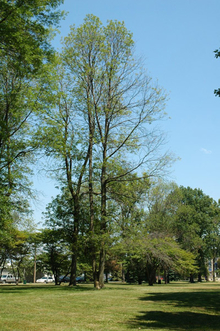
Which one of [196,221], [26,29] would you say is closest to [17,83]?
[26,29]

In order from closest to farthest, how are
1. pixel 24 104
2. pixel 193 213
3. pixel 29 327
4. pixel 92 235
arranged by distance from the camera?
pixel 29 327 → pixel 24 104 → pixel 92 235 → pixel 193 213

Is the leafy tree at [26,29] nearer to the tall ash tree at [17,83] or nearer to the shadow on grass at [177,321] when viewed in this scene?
the tall ash tree at [17,83]

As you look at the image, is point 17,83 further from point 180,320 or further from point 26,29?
point 180,320

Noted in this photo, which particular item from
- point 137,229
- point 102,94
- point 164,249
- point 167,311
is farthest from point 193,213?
point 167,311

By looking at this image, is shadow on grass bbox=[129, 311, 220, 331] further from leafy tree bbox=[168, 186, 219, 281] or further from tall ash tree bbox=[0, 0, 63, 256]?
Answer: leafy tree bbox=[168, 186, 219, 281]

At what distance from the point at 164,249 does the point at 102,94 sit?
14.6 meters

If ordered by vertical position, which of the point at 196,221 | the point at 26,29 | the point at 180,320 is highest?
the point at 26,29

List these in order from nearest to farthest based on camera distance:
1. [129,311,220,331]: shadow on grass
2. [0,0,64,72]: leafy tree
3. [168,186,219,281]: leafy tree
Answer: [129,311,220,331]: shadow on grass
[0,0,64,72]: leafy tree
[168,186,219,281]: leafy tree

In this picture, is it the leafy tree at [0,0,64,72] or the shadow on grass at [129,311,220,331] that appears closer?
the shadow on grass at [129,311,220,331]

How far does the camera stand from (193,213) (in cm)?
5478

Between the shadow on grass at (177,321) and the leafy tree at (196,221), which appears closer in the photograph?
the shadow on grass at (177,321)

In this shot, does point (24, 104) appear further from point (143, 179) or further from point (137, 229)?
point (137, 229)

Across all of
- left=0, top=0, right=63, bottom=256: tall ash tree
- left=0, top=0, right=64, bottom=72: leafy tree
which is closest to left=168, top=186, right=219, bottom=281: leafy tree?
left=0, top=0, right=63, bottom=256: tall ash tree

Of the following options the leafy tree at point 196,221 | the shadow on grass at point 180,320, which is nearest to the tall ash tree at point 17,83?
the shadow on grass at point 180,320
